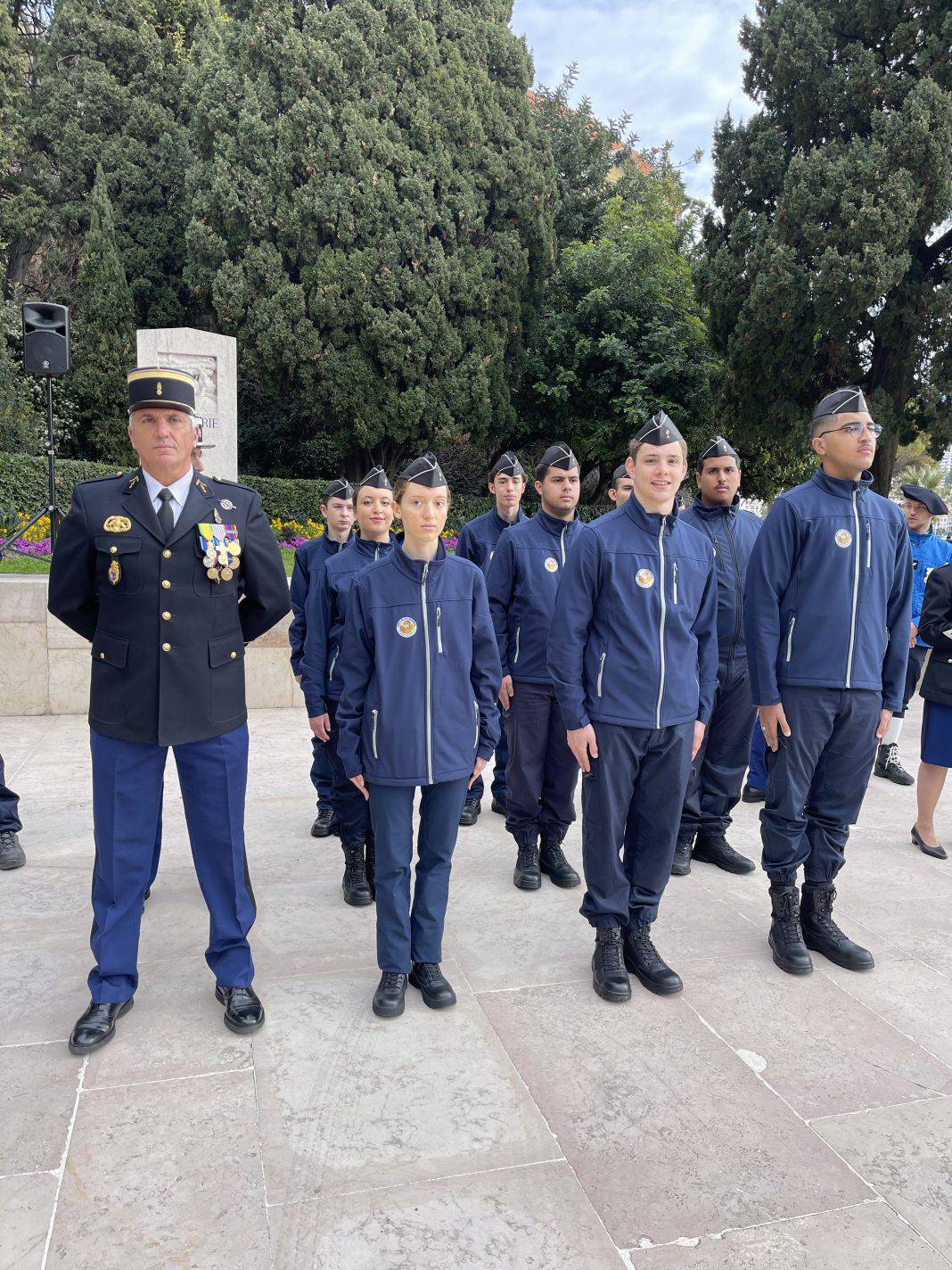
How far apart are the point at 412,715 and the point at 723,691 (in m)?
2.16

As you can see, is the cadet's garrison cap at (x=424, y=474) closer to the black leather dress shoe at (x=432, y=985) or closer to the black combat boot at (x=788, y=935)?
the black leather dress shoe at (x=432, y=985)

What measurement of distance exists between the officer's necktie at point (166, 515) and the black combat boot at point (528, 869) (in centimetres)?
239

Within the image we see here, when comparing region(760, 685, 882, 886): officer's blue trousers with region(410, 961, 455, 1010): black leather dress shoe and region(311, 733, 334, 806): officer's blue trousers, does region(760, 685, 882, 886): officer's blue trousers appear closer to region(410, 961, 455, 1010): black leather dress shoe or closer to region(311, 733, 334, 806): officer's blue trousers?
region(410, 961, 455, 1010): black leather dress shoe

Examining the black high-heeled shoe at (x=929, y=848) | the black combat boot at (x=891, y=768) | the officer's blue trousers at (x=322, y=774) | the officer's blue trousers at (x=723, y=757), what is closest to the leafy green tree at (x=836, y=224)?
the black combat boot at (x=891, y=768)

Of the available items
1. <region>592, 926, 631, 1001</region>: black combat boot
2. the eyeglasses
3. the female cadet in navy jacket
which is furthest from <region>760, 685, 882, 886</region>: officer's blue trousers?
the female cadet in navy jacket

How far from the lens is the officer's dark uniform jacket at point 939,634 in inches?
183

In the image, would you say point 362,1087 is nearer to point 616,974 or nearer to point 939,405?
point 616,974

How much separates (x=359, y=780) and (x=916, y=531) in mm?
4842

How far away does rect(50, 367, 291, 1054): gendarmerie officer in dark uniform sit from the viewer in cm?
277

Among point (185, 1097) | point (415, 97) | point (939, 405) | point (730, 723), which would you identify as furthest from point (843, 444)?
point (415, 97)

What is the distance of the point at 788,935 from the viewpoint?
138 inches

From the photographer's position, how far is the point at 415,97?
1627 cm

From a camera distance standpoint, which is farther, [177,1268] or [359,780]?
[359,780]

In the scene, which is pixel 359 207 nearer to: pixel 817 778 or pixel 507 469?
pixel 507 469
